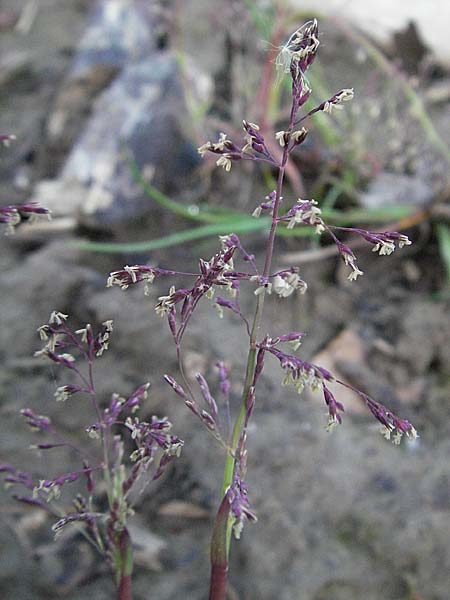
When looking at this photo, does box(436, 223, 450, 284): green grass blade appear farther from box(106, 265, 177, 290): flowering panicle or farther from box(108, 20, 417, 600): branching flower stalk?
box(106, 265, 177, 290): flowering panicle

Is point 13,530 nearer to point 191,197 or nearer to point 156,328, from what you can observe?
point 156,328

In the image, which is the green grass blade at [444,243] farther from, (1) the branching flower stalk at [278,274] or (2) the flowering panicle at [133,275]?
(2) the flowering panicle at [133,275]

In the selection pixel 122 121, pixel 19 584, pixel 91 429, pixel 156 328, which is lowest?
pixel 19 584

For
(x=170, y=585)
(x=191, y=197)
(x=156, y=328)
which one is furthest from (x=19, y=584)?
(x=191, y=197)

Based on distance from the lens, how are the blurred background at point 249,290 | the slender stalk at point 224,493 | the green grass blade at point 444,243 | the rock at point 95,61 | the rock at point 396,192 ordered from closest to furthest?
the slender stalk at point 224,493
the blurred background at point 249,290
the green grass blade at point 444,243
the rock at point 396,192
the rock at point 95,61

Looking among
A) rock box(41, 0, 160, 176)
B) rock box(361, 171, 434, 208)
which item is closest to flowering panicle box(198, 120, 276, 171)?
rock box(361, 171, 434, 208)

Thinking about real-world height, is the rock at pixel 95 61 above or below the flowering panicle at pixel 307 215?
below

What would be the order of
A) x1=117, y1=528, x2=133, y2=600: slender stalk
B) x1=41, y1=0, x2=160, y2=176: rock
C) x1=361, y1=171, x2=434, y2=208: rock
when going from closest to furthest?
1. x1=117, y1=528, x2=133, y2=600: slender stalk
2. x1=361, y1=171, x2=434, y2=208: rock
3. x1=41, y1=0, x2=160, y2=176: rock

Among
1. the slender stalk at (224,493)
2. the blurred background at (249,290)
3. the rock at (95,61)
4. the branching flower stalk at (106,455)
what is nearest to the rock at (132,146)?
the blurred background at (249,290)

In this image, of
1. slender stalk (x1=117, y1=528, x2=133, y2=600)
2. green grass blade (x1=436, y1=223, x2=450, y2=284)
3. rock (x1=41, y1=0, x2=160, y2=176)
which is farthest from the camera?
rock (x1=41, y1=0, x2=160, y2=176)
